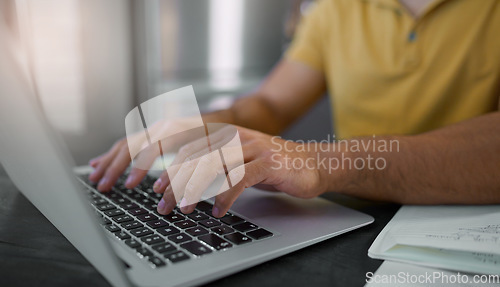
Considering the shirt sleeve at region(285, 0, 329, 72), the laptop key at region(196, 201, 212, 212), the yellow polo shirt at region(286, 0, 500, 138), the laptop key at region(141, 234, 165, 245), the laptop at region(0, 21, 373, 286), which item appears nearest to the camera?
the laptop at region(0, 21, 373, 286)

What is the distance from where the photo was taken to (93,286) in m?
0.37

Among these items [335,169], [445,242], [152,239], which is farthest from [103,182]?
[445,242]

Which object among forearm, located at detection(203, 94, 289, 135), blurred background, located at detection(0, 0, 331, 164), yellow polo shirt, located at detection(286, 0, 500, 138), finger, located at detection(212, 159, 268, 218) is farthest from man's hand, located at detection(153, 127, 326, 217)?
blurred background, located at detection(0, 0, 331, 164)

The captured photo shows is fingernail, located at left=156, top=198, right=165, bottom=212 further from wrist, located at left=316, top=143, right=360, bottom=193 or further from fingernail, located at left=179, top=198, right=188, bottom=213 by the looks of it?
wrist, located at left=316, top=143, right=360, bottom=193

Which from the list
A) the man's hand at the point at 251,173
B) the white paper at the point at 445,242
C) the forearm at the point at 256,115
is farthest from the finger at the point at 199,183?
the forearm at the point at 256,115

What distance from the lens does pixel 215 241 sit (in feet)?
1.44

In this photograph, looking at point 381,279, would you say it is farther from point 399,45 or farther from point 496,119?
point 399,45

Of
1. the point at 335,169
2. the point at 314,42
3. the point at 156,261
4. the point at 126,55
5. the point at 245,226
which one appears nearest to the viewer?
the point at 156,261

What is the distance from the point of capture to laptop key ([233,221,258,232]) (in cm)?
48

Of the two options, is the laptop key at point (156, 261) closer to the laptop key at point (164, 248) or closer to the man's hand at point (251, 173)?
the laptop key at point (164, 248)

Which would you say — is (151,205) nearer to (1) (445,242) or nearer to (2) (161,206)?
(2) (161,206)

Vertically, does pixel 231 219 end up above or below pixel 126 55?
below

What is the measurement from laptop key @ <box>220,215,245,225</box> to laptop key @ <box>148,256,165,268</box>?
12 centimetres

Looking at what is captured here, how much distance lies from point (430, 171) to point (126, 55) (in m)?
1.97
